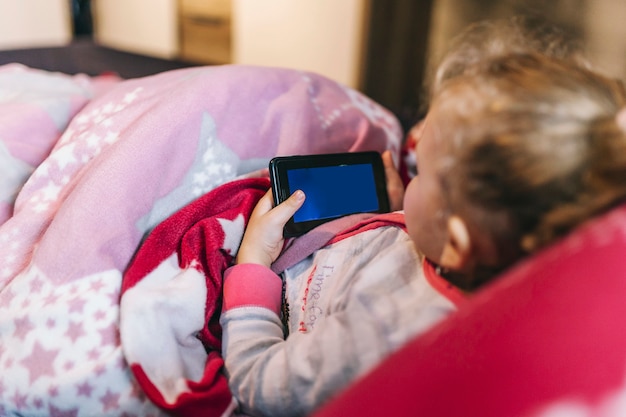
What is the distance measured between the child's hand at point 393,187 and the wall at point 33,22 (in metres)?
2.33

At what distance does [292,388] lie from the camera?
0.51 metres

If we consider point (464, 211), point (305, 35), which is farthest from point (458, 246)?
point (305, 35)

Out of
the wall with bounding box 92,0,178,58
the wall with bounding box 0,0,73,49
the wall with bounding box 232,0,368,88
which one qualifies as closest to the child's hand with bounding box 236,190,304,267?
the wall with bounding box 232,0,368,88

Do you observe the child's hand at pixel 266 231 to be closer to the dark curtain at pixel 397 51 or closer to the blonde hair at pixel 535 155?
the blonde hair at pixel 535 155

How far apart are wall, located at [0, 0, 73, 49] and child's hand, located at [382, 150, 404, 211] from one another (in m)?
2.33

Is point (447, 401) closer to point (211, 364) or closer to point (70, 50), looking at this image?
point (211, 364)

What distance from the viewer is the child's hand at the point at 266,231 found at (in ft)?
2.14

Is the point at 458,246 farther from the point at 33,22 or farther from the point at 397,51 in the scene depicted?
the point at 33,22

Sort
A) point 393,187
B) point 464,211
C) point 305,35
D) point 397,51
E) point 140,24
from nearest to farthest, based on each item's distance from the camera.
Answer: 1. point 464,211
2. point 393,187
3. point 397,51
4. point 305,35
5. point 140,24

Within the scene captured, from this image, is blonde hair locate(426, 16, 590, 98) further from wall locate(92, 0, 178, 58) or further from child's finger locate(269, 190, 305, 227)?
wall locate(92, 0, 178, 58)

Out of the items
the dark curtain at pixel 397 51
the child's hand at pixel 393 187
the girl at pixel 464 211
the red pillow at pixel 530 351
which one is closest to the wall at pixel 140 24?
the dark curtain at pixel 397 51

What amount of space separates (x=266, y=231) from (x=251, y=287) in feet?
0.23

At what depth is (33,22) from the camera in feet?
8.97

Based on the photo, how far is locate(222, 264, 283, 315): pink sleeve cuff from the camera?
2.02ft
